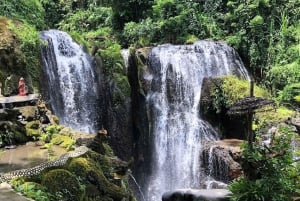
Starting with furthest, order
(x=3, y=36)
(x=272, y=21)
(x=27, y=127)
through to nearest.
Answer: (x=272, y=21), (x=3, y=36), (x=27, y=127)

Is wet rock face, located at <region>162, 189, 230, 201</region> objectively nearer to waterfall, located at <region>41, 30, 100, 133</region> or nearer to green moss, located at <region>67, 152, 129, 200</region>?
green moss, located at <region>67, 152, 129, 200</region>

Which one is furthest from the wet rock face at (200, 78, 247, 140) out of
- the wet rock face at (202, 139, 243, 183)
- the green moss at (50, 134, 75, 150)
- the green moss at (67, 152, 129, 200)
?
the green moss at (67, 152, 129, 200)

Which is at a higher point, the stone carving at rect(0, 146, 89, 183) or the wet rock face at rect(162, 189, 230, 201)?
the stone carving at rect(0, 146, 89, 183)

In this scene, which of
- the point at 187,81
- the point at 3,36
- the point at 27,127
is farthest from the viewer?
the point at 187,81

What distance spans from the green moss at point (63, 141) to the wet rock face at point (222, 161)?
5.91m

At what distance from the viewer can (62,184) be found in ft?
22.6

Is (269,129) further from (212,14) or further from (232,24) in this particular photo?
(212,14)

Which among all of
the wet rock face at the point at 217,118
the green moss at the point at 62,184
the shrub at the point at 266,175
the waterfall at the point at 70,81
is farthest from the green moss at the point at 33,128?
the wet rock face at the point at 217,118

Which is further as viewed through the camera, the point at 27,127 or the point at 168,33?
the point at 168,33

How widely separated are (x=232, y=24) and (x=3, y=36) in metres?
11.3

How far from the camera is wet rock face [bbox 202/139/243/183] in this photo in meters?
13.9

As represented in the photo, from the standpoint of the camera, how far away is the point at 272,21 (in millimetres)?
20156

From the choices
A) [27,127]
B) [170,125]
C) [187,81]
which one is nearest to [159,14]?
[187,81]

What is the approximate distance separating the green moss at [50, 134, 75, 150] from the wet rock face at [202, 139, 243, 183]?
5905 mm
